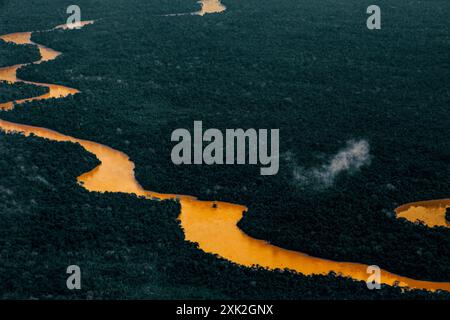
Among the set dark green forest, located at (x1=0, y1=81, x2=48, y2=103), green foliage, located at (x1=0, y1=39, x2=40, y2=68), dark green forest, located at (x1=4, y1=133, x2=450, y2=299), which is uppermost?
green foliage, located at (x1=0, y1=39, x2=40, y2=68)

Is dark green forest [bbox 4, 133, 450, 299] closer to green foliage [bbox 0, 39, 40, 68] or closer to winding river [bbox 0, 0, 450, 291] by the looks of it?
winding river [bbox 0, 0, 450, 291]

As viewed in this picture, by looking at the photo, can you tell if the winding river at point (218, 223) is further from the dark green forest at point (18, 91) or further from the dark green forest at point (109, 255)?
the dark green forest at point (18, 91)

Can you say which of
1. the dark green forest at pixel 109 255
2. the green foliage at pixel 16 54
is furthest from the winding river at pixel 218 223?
the green foliage at pixel 16 54

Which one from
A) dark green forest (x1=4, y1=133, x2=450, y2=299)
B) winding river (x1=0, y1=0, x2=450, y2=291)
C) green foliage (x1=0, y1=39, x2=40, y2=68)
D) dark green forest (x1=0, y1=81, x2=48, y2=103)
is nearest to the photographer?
dark green forest (x1=4, y1=133, x2=450, y2=299)

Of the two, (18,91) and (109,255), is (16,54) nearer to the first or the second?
(18,91)

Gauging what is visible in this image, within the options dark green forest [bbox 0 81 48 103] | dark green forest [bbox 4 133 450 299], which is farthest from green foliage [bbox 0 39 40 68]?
dark green forest [bbox 4 133 450 299]

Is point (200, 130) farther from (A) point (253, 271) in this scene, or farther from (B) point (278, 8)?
(B) point (278, 8)

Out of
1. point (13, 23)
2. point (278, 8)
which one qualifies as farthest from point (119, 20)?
point (278, 8)

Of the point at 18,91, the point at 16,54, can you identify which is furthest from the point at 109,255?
the point at 16,54
